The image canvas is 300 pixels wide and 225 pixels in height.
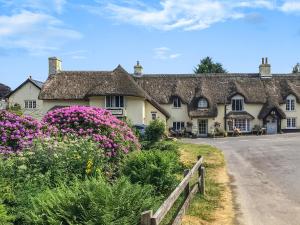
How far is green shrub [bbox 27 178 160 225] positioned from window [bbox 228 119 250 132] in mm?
49813

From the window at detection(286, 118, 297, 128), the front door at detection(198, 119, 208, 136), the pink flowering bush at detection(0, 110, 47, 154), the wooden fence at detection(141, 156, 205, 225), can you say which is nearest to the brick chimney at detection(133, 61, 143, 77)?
the front door at detection(198, 119, 208, 136)

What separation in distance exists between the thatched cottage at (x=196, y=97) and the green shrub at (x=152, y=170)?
39.1m

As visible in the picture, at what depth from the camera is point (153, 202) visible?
834 cm

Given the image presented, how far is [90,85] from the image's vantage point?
5406 centimetres

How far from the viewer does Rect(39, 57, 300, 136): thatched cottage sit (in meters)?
52.8

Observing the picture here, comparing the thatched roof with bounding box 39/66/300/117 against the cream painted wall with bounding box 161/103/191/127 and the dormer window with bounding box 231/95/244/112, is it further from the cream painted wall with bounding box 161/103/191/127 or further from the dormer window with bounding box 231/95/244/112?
the cream painted wall with bounding box 161/103/191/127

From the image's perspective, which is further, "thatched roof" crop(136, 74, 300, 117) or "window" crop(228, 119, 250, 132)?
"thatched roof" crop(136, 74, 300, 117)

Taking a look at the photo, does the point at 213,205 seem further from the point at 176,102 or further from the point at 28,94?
the point at 28,94

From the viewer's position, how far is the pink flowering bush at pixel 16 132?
36.6 feet

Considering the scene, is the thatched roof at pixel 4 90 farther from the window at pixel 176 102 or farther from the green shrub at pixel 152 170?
the green shrub at pixel 152 170

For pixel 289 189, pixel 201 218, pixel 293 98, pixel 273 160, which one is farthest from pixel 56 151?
pixel 293 98

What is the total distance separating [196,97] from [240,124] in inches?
245

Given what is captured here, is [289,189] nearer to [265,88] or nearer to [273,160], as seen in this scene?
[273,160]

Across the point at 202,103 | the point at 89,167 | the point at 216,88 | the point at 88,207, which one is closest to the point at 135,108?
the point at 202,103
